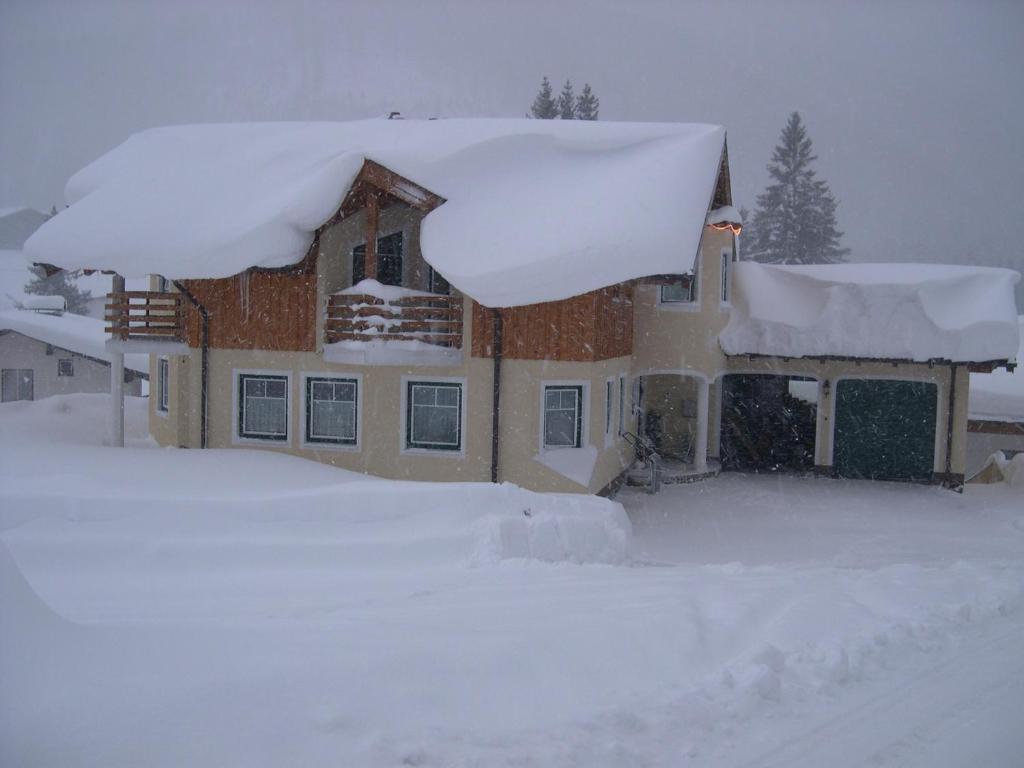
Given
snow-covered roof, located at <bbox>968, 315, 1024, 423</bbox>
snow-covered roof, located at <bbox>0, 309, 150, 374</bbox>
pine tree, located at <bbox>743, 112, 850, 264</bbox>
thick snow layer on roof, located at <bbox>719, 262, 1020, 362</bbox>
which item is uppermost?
pine tree, located at <bbox>743, 112, 850, 264</bbox>

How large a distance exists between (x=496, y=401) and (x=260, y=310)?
17.1ft

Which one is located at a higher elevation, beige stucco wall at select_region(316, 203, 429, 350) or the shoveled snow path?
beige stucco wall at select_region(316, 203, 429, 350)

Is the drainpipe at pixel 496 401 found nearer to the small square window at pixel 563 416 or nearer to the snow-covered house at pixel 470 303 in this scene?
the snow-covered house at pixel 470 303

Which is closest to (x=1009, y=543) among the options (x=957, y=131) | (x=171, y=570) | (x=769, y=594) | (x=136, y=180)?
(x=769, y=594)

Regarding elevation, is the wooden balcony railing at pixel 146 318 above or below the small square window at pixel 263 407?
above

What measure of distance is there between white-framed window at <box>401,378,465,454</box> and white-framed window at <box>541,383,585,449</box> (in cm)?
162

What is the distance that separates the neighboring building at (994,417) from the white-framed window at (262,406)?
71.6 ft

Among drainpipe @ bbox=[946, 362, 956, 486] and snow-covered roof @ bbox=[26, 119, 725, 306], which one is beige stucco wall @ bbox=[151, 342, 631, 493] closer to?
snow-covered roof @ bbox=[26, 119, 725, 306]

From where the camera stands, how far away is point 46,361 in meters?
31.0

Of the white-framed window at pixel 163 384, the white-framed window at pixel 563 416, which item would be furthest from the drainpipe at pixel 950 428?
the white-framed window at pixel 163 384

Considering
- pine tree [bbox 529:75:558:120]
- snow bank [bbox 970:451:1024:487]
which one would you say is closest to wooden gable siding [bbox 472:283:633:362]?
snow bank [bbox 970:451:1024:487]

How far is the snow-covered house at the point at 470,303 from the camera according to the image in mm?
15461

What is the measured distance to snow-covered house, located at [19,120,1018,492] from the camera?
609 inches

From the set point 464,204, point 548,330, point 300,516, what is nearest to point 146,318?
point 464,204
